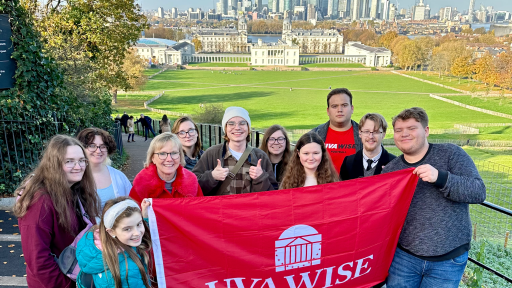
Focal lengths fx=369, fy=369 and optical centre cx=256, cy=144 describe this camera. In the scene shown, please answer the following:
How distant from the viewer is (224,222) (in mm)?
2885

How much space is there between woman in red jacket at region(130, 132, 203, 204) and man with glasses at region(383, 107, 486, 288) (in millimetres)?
1803

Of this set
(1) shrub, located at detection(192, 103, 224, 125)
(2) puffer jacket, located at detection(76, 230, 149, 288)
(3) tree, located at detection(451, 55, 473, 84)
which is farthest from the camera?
(3) tree, located at detection(451, 55, 473, 84)

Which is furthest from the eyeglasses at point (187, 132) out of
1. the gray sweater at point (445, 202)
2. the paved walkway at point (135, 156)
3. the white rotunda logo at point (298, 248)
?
the paved walkway at point (135, 156)

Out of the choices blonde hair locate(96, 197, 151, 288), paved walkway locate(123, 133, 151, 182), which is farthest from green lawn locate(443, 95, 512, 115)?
blonde hair locate(96, 197, 151, 288)

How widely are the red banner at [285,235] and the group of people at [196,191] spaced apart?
14cm

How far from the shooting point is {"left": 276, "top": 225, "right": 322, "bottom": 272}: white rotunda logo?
2979mm

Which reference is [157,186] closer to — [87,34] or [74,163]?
[74,163]

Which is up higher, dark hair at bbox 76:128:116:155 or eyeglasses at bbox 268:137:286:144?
dark hair at bbox 76:128:116:155

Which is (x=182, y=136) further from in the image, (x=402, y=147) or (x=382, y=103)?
(x=382, y=103)

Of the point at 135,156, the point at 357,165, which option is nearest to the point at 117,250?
the point at 357,165

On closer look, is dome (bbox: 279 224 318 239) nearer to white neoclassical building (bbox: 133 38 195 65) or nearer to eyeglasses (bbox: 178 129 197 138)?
eyeglasses (bbox: 178 129 197 138)

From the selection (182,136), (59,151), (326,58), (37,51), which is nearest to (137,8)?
(37,51)

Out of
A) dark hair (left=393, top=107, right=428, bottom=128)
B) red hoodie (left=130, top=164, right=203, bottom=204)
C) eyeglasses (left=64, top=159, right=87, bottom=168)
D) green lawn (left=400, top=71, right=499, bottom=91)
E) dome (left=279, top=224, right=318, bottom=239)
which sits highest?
dark hair (left=393, top=107, right=428, bottom=128)

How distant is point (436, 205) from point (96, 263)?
8.08ft
